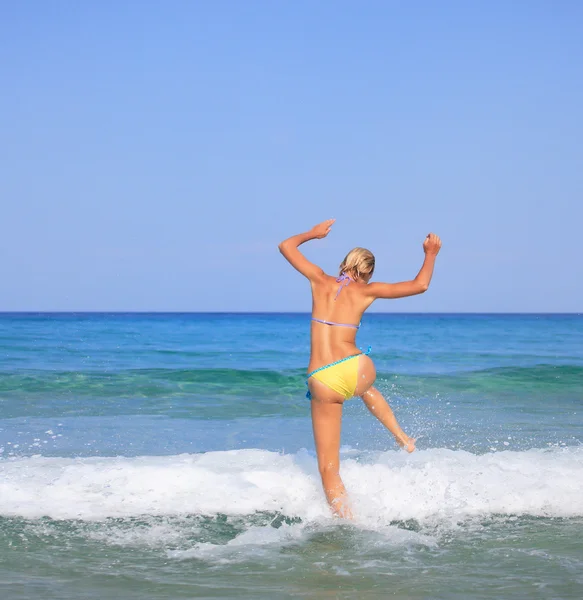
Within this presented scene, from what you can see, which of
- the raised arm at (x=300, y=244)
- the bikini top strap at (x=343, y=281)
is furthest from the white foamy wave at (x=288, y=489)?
the raised arm at (x=300, y=244)

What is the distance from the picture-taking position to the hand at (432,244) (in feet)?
17.2

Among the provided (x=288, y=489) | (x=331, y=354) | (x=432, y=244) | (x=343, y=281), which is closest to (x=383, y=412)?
(x=331, y=354)

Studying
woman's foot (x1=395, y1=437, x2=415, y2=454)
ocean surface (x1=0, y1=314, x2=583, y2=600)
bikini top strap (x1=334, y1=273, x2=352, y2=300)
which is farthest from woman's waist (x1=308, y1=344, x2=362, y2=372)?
ocean surface (x1=0, y1=314, x2=583, y2=600)

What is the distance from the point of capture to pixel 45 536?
524 centimetres

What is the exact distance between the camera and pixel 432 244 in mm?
5242

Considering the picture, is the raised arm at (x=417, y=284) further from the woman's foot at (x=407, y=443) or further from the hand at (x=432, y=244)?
the woman's foot at (x=407, y=443)

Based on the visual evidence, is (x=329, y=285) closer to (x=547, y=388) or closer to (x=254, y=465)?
(x=254, y=465)

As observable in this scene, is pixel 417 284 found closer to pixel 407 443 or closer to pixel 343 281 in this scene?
pixel 343 281

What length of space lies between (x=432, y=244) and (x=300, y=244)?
0.97m

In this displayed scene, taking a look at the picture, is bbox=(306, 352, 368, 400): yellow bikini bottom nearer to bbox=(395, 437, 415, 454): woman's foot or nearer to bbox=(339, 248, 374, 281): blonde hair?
bbox=(339, 248, 374, 281): blonde hair

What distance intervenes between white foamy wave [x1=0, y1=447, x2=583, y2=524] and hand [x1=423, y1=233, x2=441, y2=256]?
203 centimetres

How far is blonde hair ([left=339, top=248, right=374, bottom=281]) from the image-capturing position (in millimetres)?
5375

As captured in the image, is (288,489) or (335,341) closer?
(335,341)

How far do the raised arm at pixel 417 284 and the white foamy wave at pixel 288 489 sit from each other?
170 centimetres
